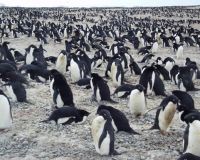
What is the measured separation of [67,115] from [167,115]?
1846 millimetres

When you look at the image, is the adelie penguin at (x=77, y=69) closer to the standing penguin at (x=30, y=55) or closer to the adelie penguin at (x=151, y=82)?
the adelie penguin at (x=151, y=82)

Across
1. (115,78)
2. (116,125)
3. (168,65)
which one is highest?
(116,125)

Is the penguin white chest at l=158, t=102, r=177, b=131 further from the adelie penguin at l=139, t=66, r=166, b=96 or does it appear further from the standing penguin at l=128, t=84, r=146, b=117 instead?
the adelie penguin at l=139, t=66, r=166, b=96

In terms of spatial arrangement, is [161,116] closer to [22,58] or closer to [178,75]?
[178,75]

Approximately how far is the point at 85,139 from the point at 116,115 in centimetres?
68

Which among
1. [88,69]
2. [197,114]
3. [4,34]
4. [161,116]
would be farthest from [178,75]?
[4,34]

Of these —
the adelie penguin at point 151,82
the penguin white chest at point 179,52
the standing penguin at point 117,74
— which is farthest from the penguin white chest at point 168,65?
the penguin white chest at point 179,52

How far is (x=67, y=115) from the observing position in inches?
308

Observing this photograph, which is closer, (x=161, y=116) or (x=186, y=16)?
(x=161, y=116)

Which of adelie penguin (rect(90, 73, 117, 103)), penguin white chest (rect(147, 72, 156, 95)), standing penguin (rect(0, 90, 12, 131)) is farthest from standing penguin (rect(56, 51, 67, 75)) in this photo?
standing penguin (rect(0, 90, 12, 131))

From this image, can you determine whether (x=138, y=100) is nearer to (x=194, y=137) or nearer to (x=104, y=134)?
(x=104, y=134)

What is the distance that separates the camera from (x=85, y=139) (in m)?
7.27

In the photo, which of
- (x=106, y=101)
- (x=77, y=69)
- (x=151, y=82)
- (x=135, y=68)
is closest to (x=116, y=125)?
(x=106, y=101)

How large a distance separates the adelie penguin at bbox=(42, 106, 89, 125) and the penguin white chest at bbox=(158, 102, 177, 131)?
1.48 m
